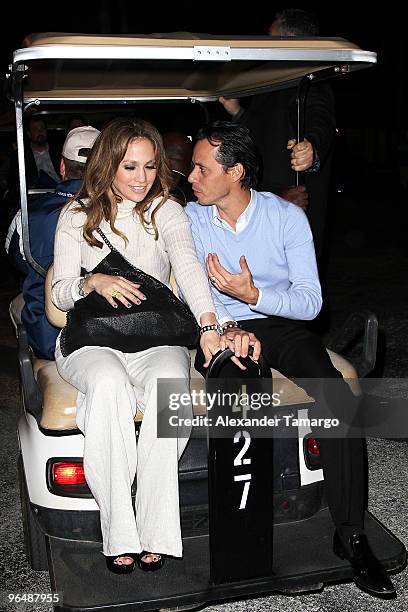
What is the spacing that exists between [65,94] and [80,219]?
1319mm

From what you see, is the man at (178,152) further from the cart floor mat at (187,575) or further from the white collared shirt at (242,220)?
the cart floor mat at (187,575)

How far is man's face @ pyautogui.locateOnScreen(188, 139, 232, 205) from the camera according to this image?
3369mm

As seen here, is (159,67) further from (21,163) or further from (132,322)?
(132,322)

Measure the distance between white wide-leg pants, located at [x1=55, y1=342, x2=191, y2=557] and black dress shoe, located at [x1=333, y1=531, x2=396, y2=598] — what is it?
604mm

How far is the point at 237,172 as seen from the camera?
3.40m

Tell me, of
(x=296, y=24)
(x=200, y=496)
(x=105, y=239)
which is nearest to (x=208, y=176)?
(x=105, y=239)

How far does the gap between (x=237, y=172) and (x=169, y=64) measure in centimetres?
67

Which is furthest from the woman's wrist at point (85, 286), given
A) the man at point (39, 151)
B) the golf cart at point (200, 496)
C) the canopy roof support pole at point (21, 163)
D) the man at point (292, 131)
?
the man at point (39, 151)

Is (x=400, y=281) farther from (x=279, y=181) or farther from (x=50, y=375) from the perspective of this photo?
(x=50, y=375)

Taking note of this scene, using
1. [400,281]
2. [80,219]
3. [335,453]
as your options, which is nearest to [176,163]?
[80,219]

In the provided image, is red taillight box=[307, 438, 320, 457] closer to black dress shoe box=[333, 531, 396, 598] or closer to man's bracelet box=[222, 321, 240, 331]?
black dress shoe box=[333, 531, 396, 598]

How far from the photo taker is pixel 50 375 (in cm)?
323

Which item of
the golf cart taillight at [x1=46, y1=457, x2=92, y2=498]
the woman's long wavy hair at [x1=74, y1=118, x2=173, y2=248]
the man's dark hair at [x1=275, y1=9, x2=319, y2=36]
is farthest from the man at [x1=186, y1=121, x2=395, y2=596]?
the man's dark hair at [x1=275, y1=9, x2=319, y2=36]

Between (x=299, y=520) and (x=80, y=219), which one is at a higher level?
(x=80, y=219)
